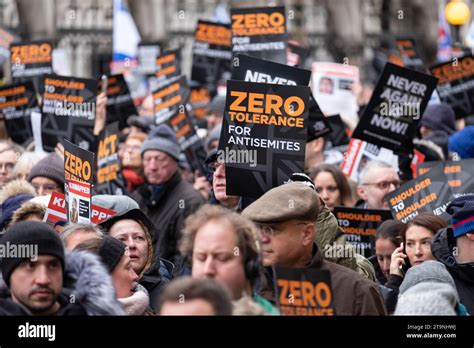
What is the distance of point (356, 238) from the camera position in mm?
10969

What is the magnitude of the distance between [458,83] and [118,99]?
3555mm

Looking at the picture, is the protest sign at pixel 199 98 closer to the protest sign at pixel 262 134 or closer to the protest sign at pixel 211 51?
the protest sign at pixel 211 51

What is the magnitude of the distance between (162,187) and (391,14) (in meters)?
46.1

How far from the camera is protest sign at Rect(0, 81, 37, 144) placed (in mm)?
14844

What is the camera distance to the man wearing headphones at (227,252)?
21.7ft

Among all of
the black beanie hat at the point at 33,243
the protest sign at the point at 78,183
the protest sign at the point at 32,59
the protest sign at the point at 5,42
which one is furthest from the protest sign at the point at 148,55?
the black beanie hat at the point at 33,243

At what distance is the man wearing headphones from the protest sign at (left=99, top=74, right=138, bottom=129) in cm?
935

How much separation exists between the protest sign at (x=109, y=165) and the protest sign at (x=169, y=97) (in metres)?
1.96

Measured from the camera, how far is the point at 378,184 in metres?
11.9

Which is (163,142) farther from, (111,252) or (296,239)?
(296,239)

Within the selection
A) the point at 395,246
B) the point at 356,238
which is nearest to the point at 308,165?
the point at 356,238

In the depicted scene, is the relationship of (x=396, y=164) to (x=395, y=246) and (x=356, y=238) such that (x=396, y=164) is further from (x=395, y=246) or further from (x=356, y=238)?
(x=395, y=246)

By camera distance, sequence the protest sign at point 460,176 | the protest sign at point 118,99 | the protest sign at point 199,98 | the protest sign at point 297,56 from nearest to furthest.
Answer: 1. the protest sign at point 460,176
2. the protest sign at point 118,99
3. the protest sign at point 297,56
4. the protest sign at point 199,98

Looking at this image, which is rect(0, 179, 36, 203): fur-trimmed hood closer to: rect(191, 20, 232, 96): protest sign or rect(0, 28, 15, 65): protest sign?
rect(0, 28, 15, 65): protest sign
